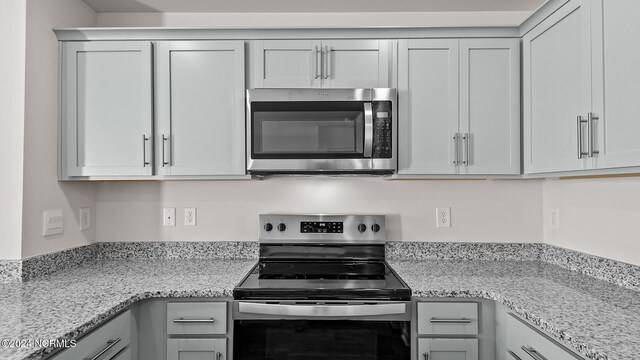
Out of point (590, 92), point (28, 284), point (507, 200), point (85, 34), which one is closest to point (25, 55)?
point (85, 34)

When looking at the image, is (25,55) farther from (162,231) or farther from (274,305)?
(274,305)

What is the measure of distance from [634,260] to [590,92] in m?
0.79

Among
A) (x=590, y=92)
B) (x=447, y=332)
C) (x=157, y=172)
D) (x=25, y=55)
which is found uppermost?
(x=25, y=55)

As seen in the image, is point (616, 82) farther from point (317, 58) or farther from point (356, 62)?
point (317, 58)

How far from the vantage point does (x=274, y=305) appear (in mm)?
1777

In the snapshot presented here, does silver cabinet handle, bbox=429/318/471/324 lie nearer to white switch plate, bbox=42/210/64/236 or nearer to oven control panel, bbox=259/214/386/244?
oven control panel, bbox=259/214/386/244

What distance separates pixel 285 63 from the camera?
7.19 ft

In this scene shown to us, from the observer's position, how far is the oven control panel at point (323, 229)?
2.40m

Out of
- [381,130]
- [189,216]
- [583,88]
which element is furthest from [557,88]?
[189,216]

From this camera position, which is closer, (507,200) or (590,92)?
(590,92)

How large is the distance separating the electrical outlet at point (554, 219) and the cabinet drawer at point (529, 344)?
944mm

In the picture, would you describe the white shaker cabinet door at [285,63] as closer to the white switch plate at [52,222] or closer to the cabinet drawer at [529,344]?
the white switch plate at [52,222]

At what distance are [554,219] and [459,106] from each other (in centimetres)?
91

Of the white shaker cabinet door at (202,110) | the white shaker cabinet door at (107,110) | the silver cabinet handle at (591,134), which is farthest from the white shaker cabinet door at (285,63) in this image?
the silver cabinet handle at (591,134)
